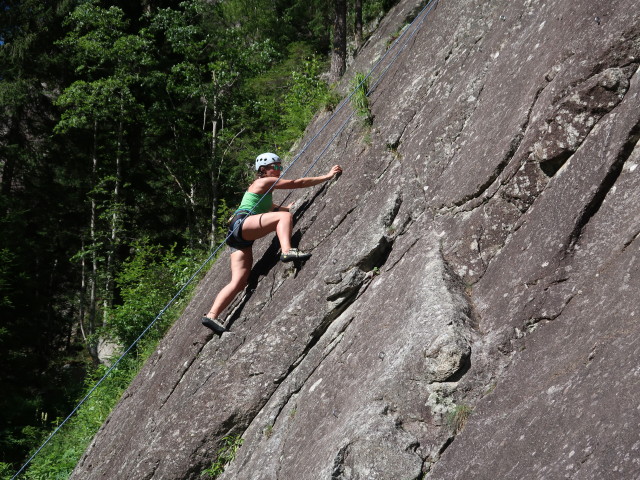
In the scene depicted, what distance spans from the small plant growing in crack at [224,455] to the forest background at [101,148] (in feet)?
32.5

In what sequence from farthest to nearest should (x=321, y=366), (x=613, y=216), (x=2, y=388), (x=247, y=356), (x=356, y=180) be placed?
(x=2, y=388) → (x=356, y=180) → (x=247, y=356) → (x=321, y=366) → (x=613, y=216)

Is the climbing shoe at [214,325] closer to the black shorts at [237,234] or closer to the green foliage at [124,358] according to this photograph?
the black shorts at [237,234]

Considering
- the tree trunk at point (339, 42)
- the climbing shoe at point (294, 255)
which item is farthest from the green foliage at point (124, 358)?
the tree trunk at point (339, 42)

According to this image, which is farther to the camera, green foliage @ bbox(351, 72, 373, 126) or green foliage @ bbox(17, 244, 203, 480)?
green foliage @ bbox(17, 244, 203, 480)

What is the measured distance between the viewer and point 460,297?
4.49 meters

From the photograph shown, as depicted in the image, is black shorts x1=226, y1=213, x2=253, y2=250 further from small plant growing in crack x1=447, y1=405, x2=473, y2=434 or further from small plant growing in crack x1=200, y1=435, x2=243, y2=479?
small plant growing in crack x1=447, y1=405, x2=473, y2=434

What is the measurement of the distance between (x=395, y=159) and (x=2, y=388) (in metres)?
15.9

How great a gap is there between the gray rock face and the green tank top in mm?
452

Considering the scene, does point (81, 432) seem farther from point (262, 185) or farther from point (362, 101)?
point (362, 101)

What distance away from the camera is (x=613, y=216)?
3971mm

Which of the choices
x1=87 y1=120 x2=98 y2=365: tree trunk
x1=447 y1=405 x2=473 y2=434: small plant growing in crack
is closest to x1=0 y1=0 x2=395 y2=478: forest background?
x1=87 y1=120 x2=98 y2=365: tree trunk

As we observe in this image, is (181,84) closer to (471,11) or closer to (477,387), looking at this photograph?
(471,11)

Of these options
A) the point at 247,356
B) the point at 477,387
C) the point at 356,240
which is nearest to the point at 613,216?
the point at 477,387

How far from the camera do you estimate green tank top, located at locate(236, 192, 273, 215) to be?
22.0 ft
